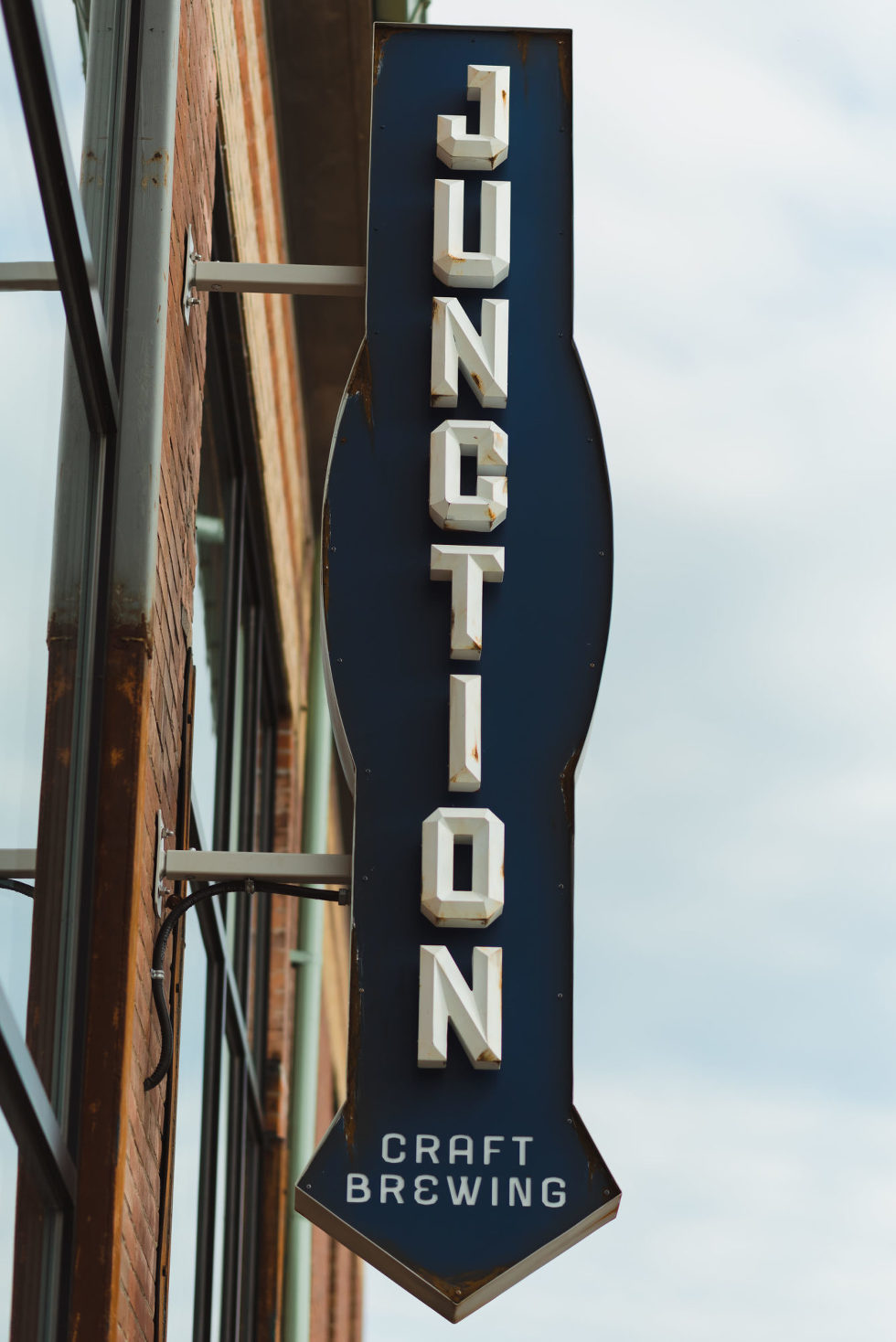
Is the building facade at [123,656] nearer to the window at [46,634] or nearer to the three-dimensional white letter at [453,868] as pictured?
the window at [46,634]

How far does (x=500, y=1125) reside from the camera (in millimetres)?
4992

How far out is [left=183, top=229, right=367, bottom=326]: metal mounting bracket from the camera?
6.20 meters

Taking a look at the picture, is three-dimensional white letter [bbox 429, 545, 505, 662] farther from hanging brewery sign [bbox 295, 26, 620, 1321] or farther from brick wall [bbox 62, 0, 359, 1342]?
brick wall [bbox 62, 0, 359, 1342]

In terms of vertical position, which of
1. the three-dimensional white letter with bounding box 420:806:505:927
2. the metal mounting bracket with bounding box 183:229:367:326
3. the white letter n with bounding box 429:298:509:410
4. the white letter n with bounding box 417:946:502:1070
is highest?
the metal mounting bracket with bounding box 183:229:367:326

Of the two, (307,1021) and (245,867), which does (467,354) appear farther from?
(307,1021)

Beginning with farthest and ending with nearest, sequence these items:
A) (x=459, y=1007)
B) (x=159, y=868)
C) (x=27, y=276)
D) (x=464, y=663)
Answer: (x=464, y=663), (x=159, y=868), (x=459, y=1007), (x=27, y=276)

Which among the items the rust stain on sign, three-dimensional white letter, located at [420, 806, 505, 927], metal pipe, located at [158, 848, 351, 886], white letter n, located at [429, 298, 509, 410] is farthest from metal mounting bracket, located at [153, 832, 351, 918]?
the rust stain on sign

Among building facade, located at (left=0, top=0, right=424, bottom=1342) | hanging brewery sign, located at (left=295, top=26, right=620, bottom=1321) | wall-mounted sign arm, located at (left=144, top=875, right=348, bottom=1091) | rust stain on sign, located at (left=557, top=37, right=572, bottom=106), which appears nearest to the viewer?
building facade, located at (left=0, top=0, right=424, bottom=1342)

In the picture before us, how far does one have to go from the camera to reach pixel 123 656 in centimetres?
514

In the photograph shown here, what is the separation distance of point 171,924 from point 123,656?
2.41ft

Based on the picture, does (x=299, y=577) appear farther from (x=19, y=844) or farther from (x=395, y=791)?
(x=19, y=844)

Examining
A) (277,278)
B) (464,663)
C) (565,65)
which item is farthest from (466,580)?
(565,65)

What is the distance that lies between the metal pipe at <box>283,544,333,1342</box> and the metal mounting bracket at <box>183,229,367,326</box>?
3.99m

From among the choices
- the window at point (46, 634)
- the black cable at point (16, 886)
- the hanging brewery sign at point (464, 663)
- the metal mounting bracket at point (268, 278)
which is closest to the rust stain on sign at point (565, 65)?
the hanging brewery sign at point (464, 663)
